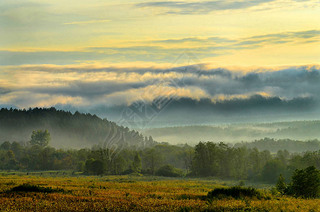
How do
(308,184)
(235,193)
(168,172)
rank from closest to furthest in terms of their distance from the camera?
(235,193), (308,184), (168,172)

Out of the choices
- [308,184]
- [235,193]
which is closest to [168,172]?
[308,184]

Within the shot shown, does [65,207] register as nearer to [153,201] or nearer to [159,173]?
[153,201]

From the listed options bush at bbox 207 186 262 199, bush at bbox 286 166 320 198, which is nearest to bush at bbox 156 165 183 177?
bush at bbox 286 166 320 198

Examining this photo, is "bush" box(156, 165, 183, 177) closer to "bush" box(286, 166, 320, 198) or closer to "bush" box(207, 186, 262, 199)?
"bush" box(286, 166, 320, 198)

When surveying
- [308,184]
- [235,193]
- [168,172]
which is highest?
[235,193]

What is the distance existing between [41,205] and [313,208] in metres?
28.0

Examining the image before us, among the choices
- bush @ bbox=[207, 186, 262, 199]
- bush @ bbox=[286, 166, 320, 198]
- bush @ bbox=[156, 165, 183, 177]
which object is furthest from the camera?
bush @ bbox=[156, 165, 183, 177]

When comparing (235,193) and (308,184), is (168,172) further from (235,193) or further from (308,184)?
(235,193)

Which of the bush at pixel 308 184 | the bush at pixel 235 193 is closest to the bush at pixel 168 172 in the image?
the bush at pixel 308 184

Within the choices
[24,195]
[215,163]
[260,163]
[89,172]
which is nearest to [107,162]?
[89,172]

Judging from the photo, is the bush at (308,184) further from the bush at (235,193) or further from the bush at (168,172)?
the bush at (168,172)

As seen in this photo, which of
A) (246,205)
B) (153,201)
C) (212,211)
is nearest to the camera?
(212,211)

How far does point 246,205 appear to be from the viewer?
138ft

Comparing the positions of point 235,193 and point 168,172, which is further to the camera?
point 168,172
